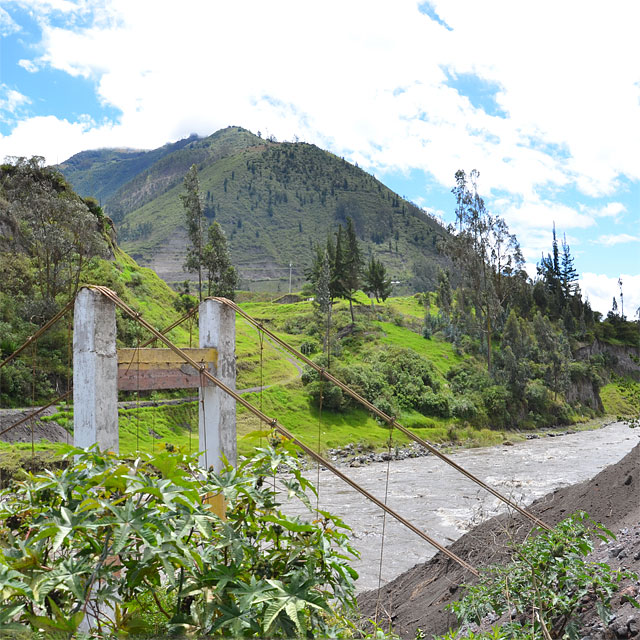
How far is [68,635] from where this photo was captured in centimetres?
199

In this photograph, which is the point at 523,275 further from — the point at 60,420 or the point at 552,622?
the point at 552,622

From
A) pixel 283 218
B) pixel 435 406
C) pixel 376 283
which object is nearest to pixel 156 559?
pixel 435 406

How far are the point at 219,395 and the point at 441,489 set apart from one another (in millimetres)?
14972

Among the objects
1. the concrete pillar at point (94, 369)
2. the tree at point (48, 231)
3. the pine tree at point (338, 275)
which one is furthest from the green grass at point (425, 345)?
the concrete pillar at point (94, 369)

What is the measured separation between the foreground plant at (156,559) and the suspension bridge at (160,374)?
145 centimetres

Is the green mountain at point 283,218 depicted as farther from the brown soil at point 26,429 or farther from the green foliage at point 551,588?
the green foliage at point 551,588

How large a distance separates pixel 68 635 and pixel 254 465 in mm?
1016

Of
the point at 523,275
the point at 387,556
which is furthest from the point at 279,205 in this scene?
the point at 387,556

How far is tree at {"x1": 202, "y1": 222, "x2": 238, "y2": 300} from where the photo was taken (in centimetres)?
4088

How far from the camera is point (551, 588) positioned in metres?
4.06

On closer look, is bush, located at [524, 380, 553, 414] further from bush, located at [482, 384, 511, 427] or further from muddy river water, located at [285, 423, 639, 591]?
muddy river water, located at [285, 423, 639, 591]

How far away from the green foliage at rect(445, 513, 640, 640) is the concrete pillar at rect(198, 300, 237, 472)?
10.7 ft

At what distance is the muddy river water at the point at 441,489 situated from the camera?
12492mm

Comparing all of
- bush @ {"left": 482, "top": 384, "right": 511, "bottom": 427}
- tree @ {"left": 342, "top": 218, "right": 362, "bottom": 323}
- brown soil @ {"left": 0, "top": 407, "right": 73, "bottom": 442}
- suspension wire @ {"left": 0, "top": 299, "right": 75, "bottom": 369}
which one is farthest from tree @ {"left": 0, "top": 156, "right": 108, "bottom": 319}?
bush @ {"left": 482, "top": 384, "right": 511, "bottom": 427}
